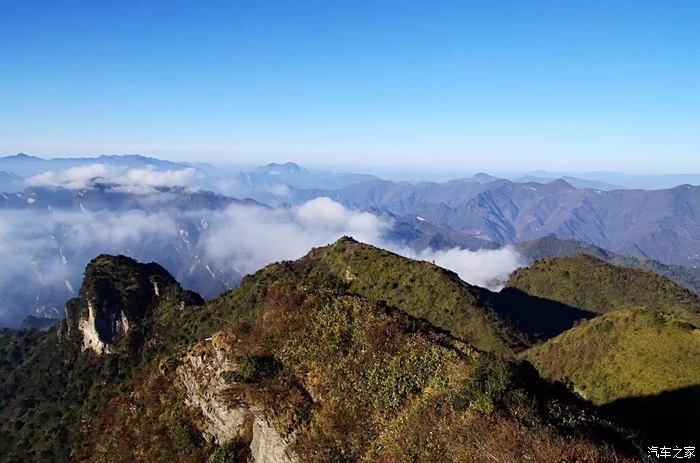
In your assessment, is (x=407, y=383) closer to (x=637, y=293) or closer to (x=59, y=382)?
(x=59, y=382)

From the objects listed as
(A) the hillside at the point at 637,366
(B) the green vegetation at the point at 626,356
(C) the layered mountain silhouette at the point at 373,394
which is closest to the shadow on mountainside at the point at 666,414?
(A) the hillside at the point at 637,366

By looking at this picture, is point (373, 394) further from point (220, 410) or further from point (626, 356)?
point (626, 356)

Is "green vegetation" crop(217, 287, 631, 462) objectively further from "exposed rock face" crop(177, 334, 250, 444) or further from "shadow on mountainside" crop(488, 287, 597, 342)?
"shadow on mountainside" crop(488, 287, 597, 342)

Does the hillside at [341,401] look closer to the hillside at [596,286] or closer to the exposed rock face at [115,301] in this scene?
the exposed rock face at [115,301]

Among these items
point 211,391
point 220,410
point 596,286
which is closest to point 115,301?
point 211,391

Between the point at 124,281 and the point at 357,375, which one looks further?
the point at 124,281

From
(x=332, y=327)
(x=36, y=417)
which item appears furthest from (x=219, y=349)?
(x=36, y=417)
